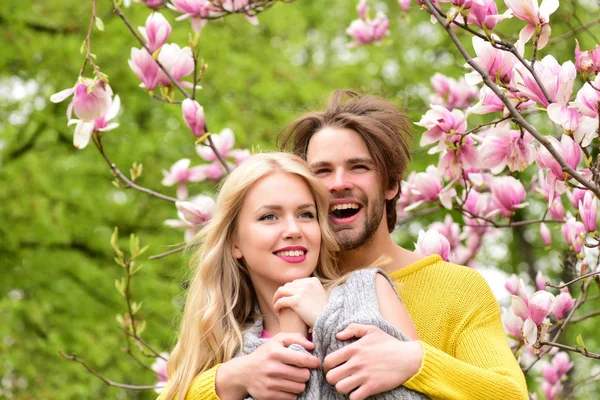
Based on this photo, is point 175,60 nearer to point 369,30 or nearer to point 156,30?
point 156,30

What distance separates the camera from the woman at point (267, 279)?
222cm

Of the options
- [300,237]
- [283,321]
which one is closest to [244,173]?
[300,237]

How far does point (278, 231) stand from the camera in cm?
237

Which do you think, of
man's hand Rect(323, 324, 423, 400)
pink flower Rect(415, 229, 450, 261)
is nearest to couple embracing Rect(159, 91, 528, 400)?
man's hand Rect(323, 324, 423, 400)

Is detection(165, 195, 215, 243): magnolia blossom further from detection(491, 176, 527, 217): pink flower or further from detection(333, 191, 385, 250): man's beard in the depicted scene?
detection(491, 176, 527, 217): pink flower

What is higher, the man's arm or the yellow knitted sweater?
the man's arm

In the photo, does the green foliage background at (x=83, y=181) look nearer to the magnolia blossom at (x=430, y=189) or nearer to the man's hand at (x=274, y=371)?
the magnolia blossom at (x=430, y=189)

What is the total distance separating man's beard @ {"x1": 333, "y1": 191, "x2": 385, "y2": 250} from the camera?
2.67 m

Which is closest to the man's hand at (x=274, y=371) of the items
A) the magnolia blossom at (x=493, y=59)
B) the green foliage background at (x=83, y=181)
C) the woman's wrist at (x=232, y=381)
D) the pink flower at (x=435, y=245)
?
the woman's wrist at (x=232, y=381)

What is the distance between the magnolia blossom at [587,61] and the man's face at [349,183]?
885mm

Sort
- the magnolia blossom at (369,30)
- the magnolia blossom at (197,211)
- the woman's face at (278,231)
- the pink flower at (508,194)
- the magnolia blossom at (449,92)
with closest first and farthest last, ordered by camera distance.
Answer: the woman's face at (278,231) < the pink flower at (508,194) < the magnolia blossom at (197,211) < the magnolia blossom at (449,92) < the magnolia blossom at (369,30)

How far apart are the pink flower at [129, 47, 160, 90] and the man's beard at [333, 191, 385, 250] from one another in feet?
2.60

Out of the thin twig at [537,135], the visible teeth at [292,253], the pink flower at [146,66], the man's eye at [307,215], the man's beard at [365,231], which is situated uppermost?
the thin twig at [537,135]

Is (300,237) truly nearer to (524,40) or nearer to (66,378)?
(524,40)
